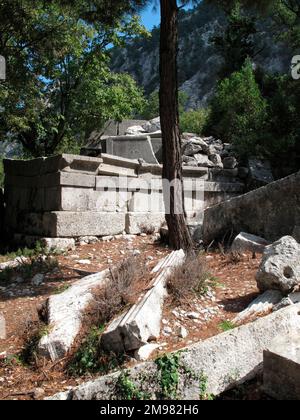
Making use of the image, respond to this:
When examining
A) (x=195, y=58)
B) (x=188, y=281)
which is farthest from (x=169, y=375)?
(x=195, y=58)

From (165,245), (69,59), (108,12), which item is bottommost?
(165,245)

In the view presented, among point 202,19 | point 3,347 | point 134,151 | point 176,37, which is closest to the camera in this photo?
point 3,347

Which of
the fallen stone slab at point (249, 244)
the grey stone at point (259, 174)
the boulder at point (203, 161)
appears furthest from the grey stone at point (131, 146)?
the fallen stone slab at point (249, 244)

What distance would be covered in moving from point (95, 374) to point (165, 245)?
393 cm

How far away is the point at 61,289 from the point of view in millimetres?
5391

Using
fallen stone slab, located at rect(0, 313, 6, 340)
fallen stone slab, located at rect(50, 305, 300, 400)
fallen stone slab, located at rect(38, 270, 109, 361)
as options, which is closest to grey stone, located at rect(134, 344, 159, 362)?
fallen stone slab, located at rect(50, 305, 300, 400)

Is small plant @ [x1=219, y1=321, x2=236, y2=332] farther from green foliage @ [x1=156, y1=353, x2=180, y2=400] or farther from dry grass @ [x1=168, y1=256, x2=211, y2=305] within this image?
green foliage @ [x1=156, y1=353, x2=180, y2=400]

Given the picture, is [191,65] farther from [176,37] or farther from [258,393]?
[258,393]

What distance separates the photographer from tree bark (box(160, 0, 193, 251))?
19.8 ft

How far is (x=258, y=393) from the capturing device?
2.74m

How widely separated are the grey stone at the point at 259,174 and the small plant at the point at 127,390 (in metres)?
7.89

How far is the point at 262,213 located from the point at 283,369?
368 centimetres

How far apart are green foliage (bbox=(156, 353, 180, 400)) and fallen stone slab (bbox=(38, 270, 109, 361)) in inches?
47.1

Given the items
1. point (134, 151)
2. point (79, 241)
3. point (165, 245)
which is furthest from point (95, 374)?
point (134, 151)
